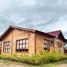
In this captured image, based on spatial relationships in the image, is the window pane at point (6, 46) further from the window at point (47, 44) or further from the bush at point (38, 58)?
the window at point (47, 44)

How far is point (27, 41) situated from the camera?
21328 millimetres

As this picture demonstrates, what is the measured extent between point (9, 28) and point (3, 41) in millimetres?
2898

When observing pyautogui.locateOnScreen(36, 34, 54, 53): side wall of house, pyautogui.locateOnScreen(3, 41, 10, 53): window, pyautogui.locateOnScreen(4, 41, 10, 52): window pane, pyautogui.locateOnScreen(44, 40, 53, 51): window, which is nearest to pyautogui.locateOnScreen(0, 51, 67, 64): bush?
pyautogui.locateOnScreen(36, 34, 54, 53): side wall of house

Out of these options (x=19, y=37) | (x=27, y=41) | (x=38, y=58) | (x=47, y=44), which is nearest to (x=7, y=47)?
(x=19, y=37)

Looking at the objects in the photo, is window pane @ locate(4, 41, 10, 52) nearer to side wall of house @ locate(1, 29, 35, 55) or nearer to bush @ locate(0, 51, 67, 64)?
side wall of house @ locate(1, 29, 35, 55)

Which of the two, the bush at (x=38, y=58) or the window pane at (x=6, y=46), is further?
the window pane at (x=6, y=46)

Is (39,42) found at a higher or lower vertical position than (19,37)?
lower

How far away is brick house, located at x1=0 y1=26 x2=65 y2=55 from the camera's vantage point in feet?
66.7

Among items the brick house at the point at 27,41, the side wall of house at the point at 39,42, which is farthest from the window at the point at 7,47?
the side wall of house at the point at 39,42

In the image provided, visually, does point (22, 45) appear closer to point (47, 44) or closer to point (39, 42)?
point (39, 42)

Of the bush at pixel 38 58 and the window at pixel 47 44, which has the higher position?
the window at pixel 47 44

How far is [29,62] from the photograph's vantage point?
58.1ft

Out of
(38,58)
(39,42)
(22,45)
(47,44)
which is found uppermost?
(39,42)

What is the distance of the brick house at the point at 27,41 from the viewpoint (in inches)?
800
